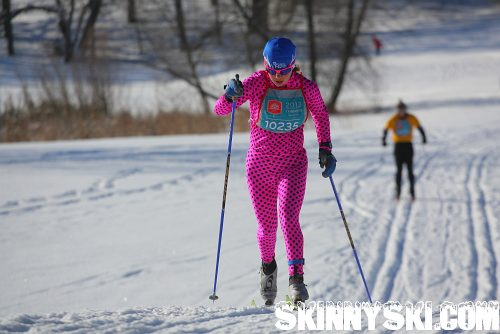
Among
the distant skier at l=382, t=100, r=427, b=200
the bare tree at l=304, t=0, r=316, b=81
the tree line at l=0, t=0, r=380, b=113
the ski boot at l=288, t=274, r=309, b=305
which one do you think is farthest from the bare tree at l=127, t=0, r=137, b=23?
the ski boot at l=288, t=274, r=309, b=305

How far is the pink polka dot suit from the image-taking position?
4801mm

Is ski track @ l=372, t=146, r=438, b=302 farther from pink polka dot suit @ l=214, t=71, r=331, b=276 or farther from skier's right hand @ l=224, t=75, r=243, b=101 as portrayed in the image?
skier's right hand @ l=224, t=75, r=243, b=101

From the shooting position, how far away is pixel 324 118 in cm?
495

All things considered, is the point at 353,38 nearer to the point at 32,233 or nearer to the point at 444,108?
the point at 444,108

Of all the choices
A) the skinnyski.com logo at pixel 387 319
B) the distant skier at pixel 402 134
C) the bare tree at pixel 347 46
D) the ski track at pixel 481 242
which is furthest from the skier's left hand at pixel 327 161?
the bare tree at pixel 347 46

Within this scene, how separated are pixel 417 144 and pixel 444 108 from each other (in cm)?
902

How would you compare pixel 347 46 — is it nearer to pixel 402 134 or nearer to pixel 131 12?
pixel 402 134

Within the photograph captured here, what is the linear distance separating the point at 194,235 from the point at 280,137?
3887mm

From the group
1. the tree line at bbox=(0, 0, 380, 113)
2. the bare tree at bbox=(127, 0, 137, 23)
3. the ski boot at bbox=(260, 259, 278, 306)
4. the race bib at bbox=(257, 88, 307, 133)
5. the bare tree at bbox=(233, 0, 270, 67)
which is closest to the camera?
the race bib at bbox=(257, 88, 307, 133)

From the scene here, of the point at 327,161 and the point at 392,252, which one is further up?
the point at 327,161

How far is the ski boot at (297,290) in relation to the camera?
485 centimetres

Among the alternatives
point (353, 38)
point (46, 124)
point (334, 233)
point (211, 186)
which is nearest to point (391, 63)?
point (353, 38)

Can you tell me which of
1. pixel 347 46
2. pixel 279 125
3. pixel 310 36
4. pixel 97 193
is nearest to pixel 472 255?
pixel 279 125

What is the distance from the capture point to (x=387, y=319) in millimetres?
4445
